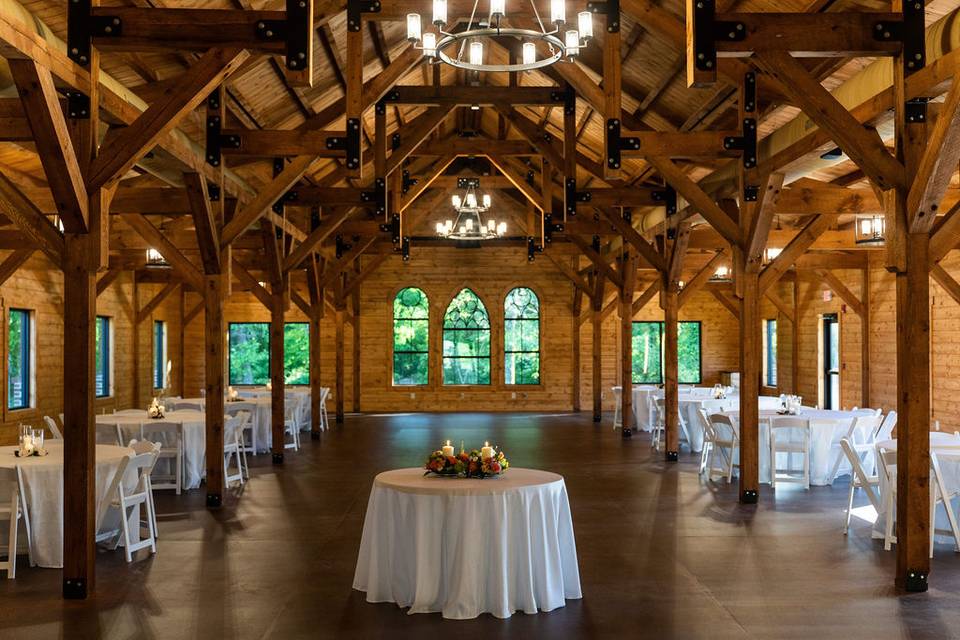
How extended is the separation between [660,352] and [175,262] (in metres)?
15.4

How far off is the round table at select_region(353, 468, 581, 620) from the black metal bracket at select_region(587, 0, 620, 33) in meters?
4.89

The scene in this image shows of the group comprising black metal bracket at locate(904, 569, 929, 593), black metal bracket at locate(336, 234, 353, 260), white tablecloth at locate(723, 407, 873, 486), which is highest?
black metal bracket at locate(336, 234, 353, 260)

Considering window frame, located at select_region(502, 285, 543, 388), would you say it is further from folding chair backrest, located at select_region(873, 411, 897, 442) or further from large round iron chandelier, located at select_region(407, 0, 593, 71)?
large round iron chandelier, located at select_region(407, 0, 593, 71)

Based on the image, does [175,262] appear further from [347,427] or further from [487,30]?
[347,427]

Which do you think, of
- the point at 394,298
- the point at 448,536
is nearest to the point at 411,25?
the point at 448,536

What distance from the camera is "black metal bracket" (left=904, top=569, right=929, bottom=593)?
5.88 metres

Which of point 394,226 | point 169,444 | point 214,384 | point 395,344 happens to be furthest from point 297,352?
point 214,384

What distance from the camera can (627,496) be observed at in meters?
9.65

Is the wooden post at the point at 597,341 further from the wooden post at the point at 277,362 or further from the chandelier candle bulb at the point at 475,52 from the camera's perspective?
the chandelier candle bulb at the point at 475,52

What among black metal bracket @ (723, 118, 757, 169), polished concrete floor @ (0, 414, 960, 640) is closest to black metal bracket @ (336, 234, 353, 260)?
polished concrete floor @ (0, 414, 960, 640)

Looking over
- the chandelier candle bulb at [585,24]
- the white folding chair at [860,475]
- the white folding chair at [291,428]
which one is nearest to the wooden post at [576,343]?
the white folding chair at [291,428]

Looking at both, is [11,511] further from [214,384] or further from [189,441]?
[189,441]

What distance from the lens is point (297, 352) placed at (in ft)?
74.5

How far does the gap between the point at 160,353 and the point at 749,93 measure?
16472 mm
